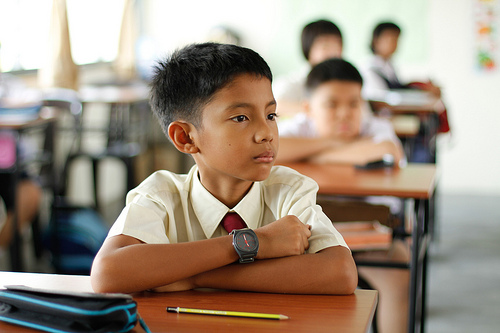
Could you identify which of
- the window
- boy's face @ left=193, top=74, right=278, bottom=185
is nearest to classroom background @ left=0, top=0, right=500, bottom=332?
the window

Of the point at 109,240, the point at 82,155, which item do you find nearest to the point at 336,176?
the point at 109,240

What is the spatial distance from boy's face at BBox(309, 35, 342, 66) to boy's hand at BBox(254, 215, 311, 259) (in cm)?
255

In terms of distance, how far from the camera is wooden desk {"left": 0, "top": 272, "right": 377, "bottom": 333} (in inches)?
32.5

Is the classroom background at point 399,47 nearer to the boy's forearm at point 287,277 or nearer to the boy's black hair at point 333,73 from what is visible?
the boy's black hair at point 333,73

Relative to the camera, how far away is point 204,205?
46.4 inches

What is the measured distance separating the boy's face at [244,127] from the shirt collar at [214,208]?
0.23 ft

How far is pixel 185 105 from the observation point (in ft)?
3.85

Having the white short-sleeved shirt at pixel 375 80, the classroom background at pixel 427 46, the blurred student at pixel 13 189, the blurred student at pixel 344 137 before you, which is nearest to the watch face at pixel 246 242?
the blurred student at pixel 344 137

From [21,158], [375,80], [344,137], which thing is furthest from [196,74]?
[375,80]

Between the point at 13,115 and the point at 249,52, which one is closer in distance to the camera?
the point at 249,52

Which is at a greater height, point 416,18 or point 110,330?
point 416,18

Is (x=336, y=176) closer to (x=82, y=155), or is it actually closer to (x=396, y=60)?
(x=82, y=155)

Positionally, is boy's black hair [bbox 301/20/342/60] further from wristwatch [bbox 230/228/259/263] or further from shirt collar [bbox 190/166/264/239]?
wristwatch [bbox 230/228/259/263]

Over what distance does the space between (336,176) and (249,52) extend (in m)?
1.04
